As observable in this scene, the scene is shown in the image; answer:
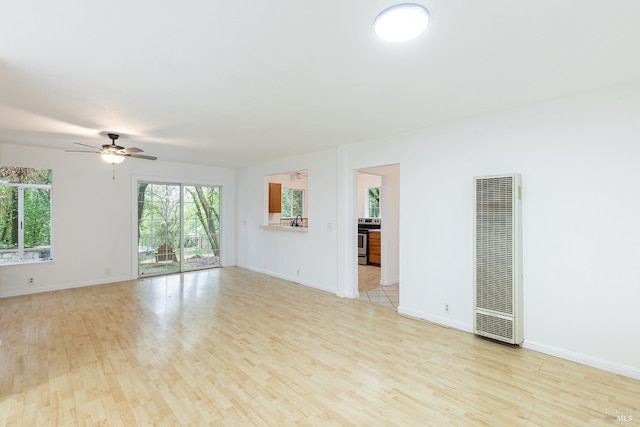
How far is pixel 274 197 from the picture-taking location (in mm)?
7664

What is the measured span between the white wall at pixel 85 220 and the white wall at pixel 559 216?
18.0ft

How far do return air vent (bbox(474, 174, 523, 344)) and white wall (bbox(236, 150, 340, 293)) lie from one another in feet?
6.83

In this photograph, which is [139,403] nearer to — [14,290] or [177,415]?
[177,415]

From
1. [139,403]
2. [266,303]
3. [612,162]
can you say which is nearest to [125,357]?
[139,403]

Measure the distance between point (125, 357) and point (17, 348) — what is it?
46.9 inches

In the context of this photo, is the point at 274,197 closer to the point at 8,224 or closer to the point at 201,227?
the point at 201,227

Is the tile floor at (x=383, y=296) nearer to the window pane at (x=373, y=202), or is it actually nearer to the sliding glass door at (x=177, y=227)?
the window pane at (x=373, y=202)

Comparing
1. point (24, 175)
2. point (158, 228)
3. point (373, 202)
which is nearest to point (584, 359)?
point (373, 202)

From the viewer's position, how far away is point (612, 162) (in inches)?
100

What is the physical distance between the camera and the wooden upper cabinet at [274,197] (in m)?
7.56

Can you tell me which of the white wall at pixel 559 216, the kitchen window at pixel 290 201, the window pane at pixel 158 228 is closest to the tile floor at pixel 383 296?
the white wall at pixel 559 216

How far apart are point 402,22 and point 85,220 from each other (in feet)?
20.1

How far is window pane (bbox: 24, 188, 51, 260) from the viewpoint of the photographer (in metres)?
4.96

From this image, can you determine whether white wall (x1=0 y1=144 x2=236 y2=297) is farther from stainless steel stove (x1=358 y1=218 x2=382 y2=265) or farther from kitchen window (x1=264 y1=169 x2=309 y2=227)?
stainless steel stove (x1=358 y1=218 x2=382 y2=265)
